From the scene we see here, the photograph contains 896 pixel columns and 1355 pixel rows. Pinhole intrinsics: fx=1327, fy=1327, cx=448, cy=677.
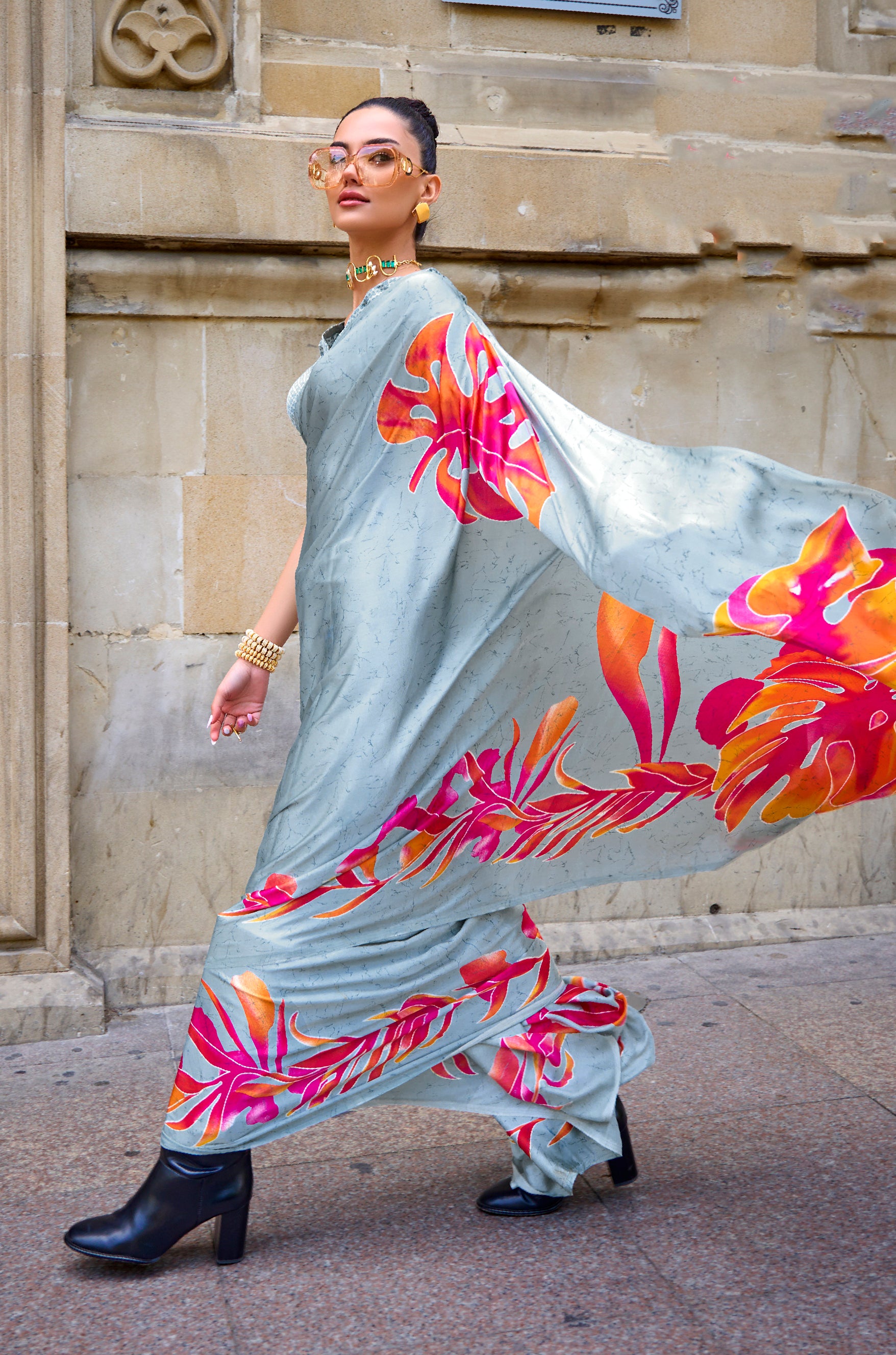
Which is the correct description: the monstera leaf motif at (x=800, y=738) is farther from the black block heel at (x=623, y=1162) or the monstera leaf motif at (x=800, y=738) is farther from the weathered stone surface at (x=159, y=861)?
the weathered stone surface at (x=159, y=861)

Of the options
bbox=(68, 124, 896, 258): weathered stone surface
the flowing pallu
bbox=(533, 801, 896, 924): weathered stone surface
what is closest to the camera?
the flowing pallu

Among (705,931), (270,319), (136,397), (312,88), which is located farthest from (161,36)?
(705,931)

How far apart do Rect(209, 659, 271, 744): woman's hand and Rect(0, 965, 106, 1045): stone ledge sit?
1.49 m

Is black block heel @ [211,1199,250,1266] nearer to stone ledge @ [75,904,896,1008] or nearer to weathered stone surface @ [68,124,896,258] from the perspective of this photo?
A: stone ledge @ [75,904,896,1008]

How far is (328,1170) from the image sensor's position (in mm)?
2729

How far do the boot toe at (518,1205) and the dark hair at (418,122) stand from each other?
180cm

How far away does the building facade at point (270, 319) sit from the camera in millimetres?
3807

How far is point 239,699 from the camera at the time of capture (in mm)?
2650

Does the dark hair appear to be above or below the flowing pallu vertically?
above

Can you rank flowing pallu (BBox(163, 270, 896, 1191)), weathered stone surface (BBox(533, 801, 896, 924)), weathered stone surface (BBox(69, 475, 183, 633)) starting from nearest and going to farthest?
flowing pallu (BBox(163, 270, 896, 1191)), weathered stone surface (BBox(69, 475, 183, 633)), weathered stone surface (BBox(533, 801, 896, 924))

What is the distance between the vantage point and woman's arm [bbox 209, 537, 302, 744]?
8.56 feet

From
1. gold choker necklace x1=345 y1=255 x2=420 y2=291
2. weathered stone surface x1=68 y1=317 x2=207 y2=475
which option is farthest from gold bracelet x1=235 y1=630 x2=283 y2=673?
weathered stone surface x1=68 y1=317 x2=207 y2=475

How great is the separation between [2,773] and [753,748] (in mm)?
2278

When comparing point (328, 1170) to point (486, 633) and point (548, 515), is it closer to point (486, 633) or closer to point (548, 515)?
point (486, 633)
